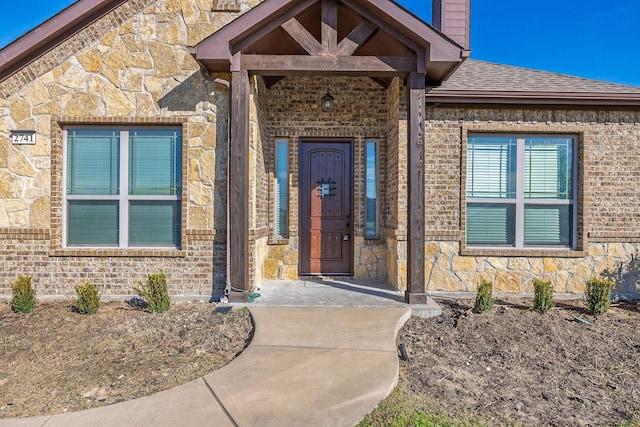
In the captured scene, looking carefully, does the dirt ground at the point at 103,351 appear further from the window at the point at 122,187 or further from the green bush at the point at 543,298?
the green bush at the point at 543,298

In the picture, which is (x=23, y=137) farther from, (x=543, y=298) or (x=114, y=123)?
(x=543, y=298)

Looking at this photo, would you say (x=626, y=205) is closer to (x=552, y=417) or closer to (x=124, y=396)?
(x=552, y=417)

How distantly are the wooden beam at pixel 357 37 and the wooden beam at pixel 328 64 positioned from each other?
0.28ft

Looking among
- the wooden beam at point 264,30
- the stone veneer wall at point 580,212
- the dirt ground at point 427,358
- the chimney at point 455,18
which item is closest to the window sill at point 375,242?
the stone veneer wall at point 580,212

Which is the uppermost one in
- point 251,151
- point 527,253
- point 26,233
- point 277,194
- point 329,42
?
point 329,42

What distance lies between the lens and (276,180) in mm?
6766

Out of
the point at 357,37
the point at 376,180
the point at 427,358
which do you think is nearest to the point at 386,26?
the point at 357,37

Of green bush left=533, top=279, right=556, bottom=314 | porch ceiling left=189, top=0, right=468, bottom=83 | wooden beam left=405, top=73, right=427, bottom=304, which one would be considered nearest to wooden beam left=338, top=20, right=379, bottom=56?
porch ceiling left=189, top=0, right=468, bottom=83

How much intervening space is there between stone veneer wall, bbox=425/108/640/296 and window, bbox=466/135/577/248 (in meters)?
0.18

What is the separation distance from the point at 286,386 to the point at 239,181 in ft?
9.15

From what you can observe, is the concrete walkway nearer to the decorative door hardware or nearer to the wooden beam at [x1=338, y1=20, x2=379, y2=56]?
the decorative door hardware

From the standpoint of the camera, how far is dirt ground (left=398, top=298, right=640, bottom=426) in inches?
113

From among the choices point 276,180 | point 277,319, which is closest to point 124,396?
point 277,319

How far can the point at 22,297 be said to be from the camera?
491 centimetres
